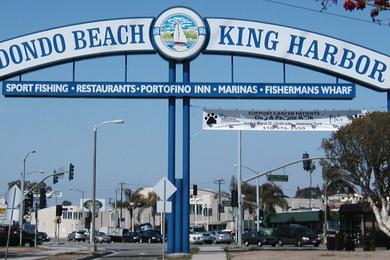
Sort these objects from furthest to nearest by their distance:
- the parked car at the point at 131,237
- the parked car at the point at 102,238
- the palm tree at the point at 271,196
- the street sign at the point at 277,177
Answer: the palm tree at the point at 271,196, the parked car at the point at 102,238, the parked car at the point at 131,237, the street sign at the point at 277,177

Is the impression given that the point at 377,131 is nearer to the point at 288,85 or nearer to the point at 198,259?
the point at 288,85

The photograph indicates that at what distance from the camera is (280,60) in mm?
31625

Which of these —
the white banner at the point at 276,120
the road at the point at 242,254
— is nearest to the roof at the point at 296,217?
the road at the point at 242,254

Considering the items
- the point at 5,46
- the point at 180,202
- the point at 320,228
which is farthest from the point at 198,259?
the point at 320,228

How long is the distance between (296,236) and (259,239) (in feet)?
11.7

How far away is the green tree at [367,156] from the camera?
1193 inches

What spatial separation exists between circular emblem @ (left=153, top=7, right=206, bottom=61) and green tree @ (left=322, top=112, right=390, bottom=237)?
24.8 ft

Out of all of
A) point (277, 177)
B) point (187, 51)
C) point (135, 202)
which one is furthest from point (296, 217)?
point (187, 51)

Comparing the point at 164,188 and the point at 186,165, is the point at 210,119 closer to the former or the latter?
the point at 186,165

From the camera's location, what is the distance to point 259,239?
183 ft

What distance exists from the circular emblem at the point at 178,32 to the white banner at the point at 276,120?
338 cm

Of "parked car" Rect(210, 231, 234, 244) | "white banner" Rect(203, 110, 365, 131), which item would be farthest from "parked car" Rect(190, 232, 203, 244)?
"white banner" Rect(203, 110, 365, 131)

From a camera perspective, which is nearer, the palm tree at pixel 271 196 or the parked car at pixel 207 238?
the parked car at pixel 207 238

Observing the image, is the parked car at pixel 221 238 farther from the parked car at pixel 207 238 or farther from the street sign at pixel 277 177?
the street sign at pixel 277 177
